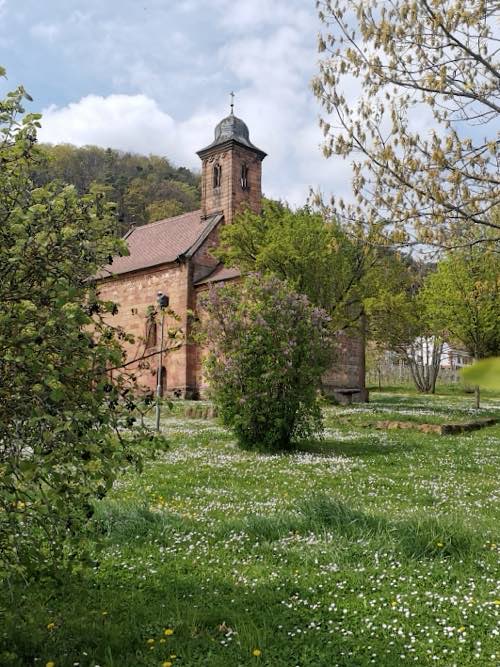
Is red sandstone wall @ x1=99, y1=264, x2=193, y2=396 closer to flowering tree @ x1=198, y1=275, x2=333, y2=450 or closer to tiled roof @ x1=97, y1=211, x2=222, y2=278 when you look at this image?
tiled roof @ x1=97, y1=211, x2=222, y2=278

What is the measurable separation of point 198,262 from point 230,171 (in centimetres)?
592

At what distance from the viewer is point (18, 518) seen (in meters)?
3.19

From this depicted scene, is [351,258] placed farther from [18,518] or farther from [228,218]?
[18,518]

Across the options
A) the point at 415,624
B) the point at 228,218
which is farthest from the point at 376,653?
the point at 228,218

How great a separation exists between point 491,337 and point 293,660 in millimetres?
24680

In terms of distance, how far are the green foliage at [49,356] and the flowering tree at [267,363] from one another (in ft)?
28.8

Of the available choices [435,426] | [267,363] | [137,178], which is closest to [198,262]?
[435,426]

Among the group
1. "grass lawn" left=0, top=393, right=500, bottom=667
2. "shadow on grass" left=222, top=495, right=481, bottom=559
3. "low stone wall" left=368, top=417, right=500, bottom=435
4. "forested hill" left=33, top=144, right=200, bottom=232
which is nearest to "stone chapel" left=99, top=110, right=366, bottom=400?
"low stone wall" left=368, top=417, right=500, bottom=435

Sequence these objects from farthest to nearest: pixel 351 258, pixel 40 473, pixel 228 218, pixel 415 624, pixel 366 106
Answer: pixel 228 218
pixel 351 258
pixel 366 106
pixel 415 624
pixel 40 473

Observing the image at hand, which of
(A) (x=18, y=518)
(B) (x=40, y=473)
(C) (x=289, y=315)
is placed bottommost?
(A) (x=18, y=518)

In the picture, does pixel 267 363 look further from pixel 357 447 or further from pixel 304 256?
pixel 304 256

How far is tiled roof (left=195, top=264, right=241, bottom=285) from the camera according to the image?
3177 cm

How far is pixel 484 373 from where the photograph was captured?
0.76 metres

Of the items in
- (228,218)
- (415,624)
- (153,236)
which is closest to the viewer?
(415,624)
